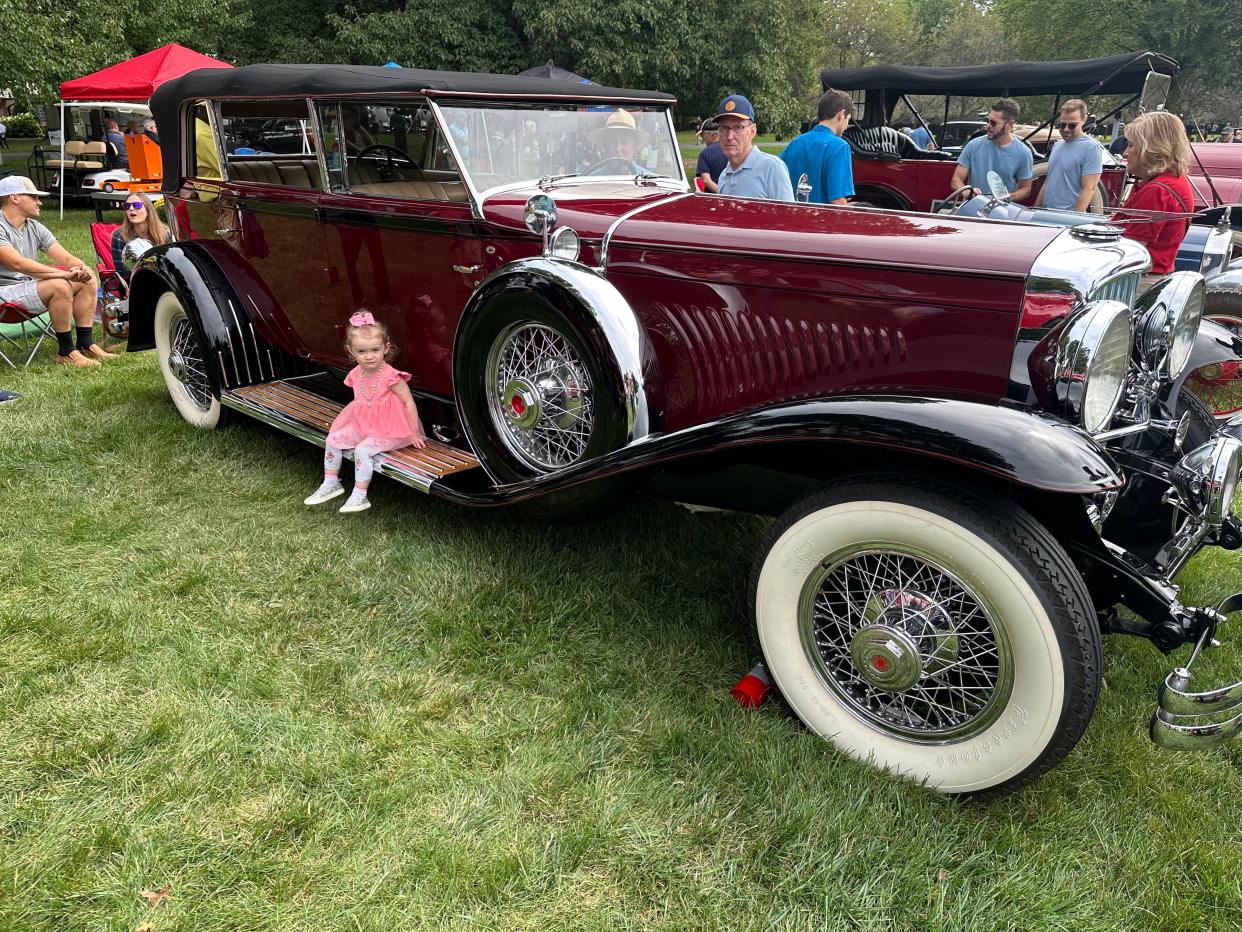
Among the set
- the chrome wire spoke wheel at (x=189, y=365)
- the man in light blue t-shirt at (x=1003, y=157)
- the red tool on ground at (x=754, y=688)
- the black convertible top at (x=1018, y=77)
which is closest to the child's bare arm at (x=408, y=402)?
the chrome wire spoke wheel at (x=189, y=365)

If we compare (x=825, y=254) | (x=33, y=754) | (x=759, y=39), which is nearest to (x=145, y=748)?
(x=33, y=754)

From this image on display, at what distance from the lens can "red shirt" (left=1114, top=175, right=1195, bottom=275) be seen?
5.21m

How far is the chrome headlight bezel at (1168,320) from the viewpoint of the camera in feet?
9.00

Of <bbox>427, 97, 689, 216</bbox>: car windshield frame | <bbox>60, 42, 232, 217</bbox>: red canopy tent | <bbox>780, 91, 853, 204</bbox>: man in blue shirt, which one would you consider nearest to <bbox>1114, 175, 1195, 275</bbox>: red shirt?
<bbox>780, 91, 853, 204</bbox>: man in blue shirt

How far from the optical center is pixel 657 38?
795 inches

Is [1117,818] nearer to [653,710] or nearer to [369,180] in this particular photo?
[653,710]

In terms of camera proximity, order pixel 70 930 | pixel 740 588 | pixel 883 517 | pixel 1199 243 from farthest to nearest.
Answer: pixel 1199 243 → pixel 740 588 → pixel 883 517 → pixel 70 930

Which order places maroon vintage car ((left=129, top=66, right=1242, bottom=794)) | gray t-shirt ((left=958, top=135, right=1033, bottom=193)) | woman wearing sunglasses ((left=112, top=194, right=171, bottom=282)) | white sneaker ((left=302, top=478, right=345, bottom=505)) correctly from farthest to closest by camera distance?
gray t-shirt ((left=958, top=135, right=1033, bottom=193)) → woman wearing sunglasses ((left=112, top=194, right=171, bottom=282)) → white sneaker ((left=302, top=478, right=345, bottom=505)) → maroon vintage car ((left=129, top=66, right=1242, bottom=794))

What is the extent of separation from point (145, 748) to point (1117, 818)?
274 centimetres

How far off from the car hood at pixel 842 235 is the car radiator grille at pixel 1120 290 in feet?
0.71

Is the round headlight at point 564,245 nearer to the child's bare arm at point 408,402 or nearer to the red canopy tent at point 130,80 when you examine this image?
the child's bare arm at point 408,402

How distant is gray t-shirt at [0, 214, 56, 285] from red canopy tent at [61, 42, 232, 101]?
7666 mm

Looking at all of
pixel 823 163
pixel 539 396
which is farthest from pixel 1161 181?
pixel 539 396

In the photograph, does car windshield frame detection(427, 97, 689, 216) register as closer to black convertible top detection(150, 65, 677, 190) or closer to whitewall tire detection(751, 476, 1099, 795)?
black convertible top detection(150, 65, 677, 190)
